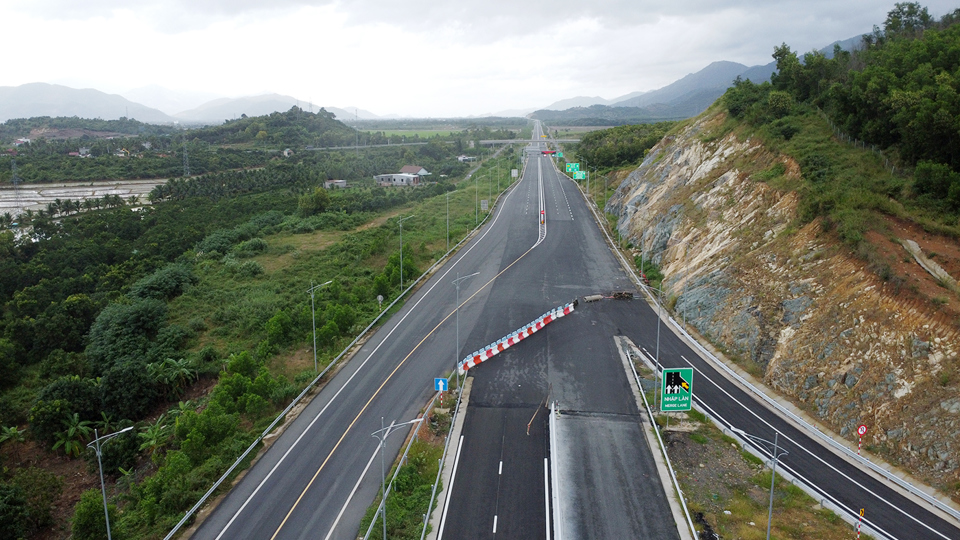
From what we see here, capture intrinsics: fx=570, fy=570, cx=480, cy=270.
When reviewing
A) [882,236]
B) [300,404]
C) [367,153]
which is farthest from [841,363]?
[367,153]

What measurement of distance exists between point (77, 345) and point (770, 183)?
59.4 metres

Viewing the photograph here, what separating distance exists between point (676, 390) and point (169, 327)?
40.3 m

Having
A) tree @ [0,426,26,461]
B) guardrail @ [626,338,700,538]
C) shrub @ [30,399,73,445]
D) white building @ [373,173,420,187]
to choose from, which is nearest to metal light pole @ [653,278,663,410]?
guardrail @ [626,338,700,538]

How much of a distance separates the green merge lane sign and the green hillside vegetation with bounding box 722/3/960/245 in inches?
600

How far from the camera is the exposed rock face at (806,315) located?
2694cm

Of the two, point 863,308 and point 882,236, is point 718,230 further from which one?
point 863,308

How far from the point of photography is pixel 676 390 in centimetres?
2972

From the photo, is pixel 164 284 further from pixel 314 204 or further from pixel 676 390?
pixel 676 390

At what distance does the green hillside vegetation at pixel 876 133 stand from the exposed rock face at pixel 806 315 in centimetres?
196

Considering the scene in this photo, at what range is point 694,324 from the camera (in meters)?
42.3

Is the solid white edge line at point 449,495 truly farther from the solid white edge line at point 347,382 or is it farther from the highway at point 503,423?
the solid white edge line at point 347,382

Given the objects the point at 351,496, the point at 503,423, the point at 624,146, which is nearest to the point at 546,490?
the point at 503,423

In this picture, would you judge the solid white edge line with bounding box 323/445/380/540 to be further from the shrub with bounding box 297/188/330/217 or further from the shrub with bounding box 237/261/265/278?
the shrub with bounding box 297/188/330/217

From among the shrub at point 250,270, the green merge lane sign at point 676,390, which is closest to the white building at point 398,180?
the shrub at point 250,270
